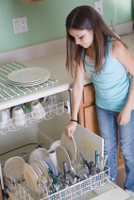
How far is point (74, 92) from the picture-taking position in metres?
1.67

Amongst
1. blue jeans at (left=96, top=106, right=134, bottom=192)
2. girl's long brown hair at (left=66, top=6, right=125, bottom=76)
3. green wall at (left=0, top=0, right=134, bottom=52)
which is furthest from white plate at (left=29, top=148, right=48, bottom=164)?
green wall at (left=0, top=0, right=134, bottom=52)

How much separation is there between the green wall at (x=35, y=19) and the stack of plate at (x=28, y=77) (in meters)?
0.43

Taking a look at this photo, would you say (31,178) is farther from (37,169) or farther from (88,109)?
(88,109)

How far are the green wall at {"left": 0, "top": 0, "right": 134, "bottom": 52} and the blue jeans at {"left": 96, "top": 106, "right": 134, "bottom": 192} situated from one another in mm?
850

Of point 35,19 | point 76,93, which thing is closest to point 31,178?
point 76,93

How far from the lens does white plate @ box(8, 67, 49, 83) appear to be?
5.54 feet

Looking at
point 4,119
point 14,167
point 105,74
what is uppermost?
point 105,74

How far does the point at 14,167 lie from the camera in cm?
185

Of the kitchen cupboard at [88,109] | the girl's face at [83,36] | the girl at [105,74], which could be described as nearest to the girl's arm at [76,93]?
the girl at [105,74]

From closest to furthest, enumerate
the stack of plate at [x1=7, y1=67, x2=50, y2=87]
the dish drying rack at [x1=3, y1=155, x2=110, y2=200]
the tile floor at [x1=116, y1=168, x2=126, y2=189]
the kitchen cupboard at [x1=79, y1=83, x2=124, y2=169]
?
the dish drying rack at [x1=3, y1=155, x2=110, y2=200], the stack of plate at [x1=7, y1=67, x2=50, y2=87], the kitchen cupboard at [x1=79, y1=83, x2=124, y2=169], the tile floor at [x1=116, y1=168, x2=126, y2=189]

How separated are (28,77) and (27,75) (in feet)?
0.13

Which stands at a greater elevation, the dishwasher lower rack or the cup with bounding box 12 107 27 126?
the cup with bounding box 12 107 27 126

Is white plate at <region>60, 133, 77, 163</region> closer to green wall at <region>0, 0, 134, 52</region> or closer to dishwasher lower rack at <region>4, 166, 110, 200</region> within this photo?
dishwasher lower rack at <region>4, 166, 110, 200</region>

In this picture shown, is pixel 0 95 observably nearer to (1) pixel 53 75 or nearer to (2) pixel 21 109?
(2) pixel 21 109
